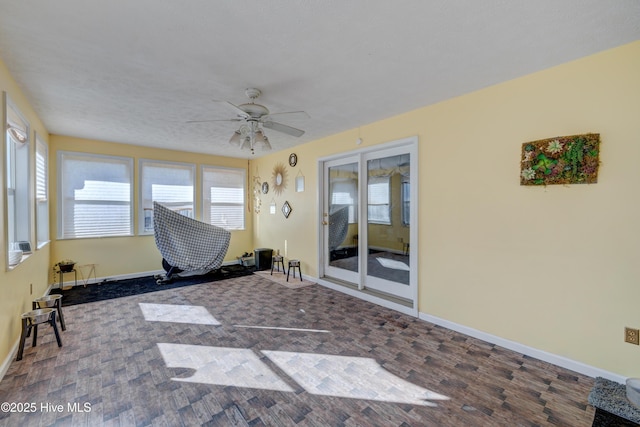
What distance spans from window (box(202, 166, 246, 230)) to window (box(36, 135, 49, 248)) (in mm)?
2377

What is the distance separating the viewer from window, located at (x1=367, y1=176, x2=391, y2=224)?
377 centimetres

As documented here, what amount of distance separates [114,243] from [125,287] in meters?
0.97

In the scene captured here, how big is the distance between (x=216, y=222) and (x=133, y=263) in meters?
1.70

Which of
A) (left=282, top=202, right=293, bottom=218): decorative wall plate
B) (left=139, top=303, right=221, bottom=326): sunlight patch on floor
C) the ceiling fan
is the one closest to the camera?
the ceiling fan

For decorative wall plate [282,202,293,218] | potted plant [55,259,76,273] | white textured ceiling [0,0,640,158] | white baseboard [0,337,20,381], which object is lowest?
white baseboard [0,337,20,381]

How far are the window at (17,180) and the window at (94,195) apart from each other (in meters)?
1.70

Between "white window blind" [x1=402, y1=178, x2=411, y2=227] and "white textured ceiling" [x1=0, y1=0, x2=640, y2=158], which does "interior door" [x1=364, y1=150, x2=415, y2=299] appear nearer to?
"white window blind" [x1=402, y1=178, x2=411, y2=227]

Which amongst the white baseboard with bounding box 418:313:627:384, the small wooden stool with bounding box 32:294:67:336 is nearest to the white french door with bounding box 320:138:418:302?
the white baseboard with bounding box 418:313:627:384

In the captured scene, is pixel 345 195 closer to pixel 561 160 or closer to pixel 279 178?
pixel 279 178

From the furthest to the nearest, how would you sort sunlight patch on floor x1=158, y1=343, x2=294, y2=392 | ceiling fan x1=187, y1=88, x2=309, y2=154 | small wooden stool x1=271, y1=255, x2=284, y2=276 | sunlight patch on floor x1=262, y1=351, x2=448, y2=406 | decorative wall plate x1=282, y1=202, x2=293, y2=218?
decorative wall plate x1=282, y1=202, x2=293, y2=218
small wooden stool x1=271, y1=255, x2=284, y2=276
ceiling fan x1=187, y1=88, x2=309, y2=154
sunlight patch on floor x1=158, y1=343, x2=294, y2=392
sunlight patch on floor x1=262, y1=351, x2=448, y2=406

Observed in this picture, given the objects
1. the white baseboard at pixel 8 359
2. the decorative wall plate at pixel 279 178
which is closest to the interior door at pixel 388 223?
the decorative wall plate at pixel 279 178

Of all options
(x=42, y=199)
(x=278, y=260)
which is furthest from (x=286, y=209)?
(x=42, y=199)

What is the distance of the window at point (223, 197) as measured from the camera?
592 cm

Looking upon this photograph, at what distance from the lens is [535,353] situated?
2400 millimetres
